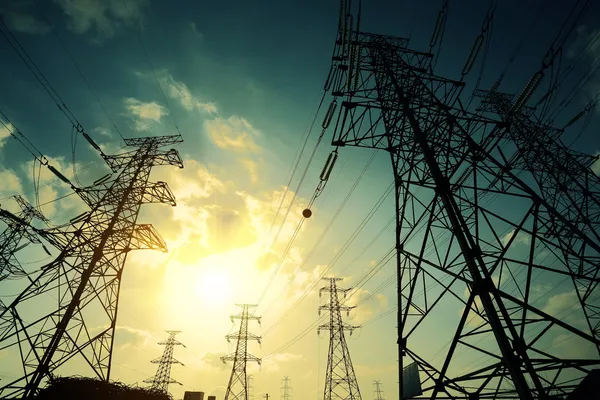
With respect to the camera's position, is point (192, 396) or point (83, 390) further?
point (192, 396)

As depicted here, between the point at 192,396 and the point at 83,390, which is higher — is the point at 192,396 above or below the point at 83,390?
below

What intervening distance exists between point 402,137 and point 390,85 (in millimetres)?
2331

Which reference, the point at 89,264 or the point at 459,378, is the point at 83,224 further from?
the point at 459,378

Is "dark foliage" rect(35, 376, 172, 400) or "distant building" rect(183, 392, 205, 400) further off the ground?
"dark foliage" rect(35, 376, 172, 400)

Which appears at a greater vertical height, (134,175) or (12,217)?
(134,175)

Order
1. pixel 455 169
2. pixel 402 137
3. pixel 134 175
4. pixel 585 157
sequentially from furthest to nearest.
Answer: pixel 585 157 < pixel 134 175 < pixel 402 137 < pixel 455 169

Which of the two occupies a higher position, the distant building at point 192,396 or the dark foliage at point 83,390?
the dark foliage at point 83,390

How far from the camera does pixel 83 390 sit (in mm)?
9523

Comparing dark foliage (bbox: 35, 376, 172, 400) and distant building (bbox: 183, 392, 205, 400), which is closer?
dark foliage (bbox: 35, 376, 172, 400)

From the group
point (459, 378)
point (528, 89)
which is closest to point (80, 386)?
point (459, 378)

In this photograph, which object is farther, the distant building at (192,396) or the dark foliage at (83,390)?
the distant building at (192,396)

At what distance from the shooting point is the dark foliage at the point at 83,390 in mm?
9102

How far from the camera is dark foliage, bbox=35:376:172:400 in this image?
29.9ft

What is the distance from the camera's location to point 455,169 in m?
7.23
